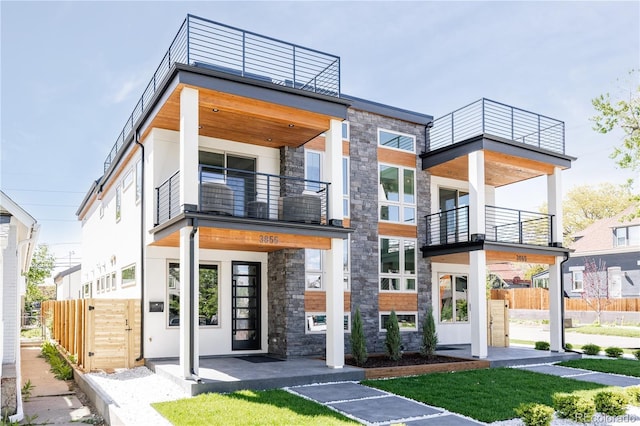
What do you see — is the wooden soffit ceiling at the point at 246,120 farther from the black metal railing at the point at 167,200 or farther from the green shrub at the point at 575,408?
the green shrub at the point at 575,408

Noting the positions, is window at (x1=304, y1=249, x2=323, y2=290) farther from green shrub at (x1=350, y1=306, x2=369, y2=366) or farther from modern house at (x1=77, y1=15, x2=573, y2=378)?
green shrub at (x1=350, y1=306, x2=369, y2=366)

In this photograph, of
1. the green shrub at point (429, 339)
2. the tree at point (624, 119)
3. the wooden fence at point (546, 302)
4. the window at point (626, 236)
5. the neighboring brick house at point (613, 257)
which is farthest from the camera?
the window at point (626, 236)

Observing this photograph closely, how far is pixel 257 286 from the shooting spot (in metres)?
15.3

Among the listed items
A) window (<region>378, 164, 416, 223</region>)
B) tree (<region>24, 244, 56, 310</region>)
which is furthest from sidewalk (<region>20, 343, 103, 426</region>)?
tree (<region>24, 244, 56, 310</region>)

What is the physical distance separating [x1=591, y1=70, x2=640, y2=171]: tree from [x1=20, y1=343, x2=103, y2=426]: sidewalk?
62.3ft

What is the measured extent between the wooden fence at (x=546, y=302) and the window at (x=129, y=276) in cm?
2147

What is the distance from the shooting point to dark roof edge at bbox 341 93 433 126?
16625 mm

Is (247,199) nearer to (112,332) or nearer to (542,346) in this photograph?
(112,332)

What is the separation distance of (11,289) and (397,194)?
36.0 ft

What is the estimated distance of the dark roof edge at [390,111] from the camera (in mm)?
16625

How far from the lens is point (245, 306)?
15.1 m

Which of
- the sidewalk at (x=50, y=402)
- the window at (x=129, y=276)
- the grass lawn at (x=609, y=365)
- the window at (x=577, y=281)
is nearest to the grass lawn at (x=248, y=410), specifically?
the sidewalk at (x=50, y=402)

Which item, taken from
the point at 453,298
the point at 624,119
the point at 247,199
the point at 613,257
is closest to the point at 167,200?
the point at 247,199

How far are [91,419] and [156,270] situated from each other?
4821 millimetres
